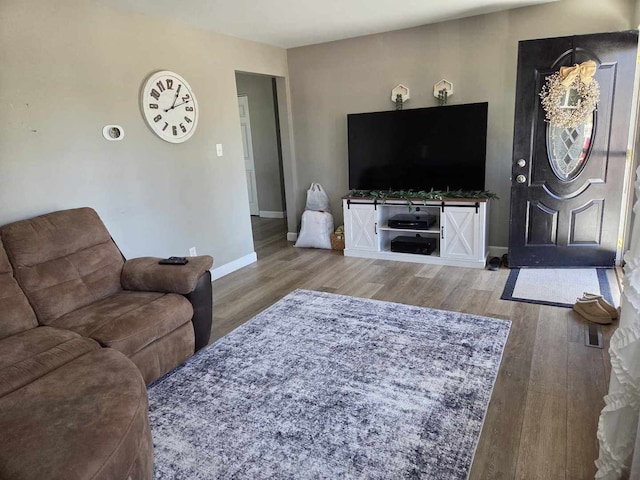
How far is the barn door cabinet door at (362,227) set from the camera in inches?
181

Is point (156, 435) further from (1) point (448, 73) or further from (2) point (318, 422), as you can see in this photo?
(1) point (448, 73)

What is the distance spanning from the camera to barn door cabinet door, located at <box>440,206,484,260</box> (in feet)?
13.3

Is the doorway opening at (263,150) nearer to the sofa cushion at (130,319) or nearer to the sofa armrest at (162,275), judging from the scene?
the sofa armrest at (162,275)

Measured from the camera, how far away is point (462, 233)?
13.6 feet

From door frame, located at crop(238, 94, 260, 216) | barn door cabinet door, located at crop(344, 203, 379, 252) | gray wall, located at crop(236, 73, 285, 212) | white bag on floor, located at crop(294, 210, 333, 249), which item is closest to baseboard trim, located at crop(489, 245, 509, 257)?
barn door cabinet door, located at crop(344, 203, 379, 252)

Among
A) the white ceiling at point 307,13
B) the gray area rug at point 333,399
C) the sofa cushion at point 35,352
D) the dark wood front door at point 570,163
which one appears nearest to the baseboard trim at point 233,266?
the gray area rug at point 333,399

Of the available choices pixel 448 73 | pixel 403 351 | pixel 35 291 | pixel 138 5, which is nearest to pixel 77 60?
pixel 138 5

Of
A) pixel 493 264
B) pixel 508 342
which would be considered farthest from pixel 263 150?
pixel 508 342

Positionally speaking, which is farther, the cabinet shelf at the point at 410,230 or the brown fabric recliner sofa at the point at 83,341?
the cabinet shelf at the point at 410,230

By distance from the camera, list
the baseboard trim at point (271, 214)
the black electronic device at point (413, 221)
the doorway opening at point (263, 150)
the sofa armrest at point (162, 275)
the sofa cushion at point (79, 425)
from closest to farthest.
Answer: the sofa cushion at point (79, 425) → the sofa armrest at point (162, 275) → the black electronic device at point (413, 221) → the doorway opening at point (263, 150) → the baseboard trim at point (271, 214)

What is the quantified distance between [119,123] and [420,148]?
281 cm

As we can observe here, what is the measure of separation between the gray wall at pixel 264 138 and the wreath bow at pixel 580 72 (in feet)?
14.2

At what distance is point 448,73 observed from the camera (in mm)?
4344

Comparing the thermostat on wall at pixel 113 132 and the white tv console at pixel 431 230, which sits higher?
the thermostat on wall at pixel 113 132
